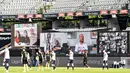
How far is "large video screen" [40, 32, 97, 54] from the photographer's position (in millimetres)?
55344

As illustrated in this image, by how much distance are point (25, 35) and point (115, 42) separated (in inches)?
529

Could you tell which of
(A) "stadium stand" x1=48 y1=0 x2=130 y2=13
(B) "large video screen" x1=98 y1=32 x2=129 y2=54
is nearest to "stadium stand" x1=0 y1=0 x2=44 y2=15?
(A) "stadium stand" x1=48 y1=0 x2=130 y2=13

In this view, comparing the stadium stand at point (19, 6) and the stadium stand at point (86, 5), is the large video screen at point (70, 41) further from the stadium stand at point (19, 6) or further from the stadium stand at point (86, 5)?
the stadium stand at point (19, 6)

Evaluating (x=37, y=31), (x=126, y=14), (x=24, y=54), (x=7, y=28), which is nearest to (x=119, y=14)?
(x=126, y=14)

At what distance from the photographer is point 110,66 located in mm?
53219

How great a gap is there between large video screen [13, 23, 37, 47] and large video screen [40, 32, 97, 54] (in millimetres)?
1767

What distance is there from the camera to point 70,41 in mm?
56656

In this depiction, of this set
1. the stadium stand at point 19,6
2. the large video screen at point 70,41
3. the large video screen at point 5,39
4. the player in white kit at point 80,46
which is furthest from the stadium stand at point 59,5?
the player in white kit at point 80,46

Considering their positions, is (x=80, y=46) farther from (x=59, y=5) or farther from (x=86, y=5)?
(x=59, y=5)

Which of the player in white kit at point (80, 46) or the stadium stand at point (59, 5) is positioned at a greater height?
the stadium stand at point (59, 5)

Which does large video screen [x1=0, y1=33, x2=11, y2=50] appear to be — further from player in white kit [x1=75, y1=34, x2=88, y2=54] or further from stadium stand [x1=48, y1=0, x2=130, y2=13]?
player in white kit [x1=75, y1=34, x2=88, y2=54]

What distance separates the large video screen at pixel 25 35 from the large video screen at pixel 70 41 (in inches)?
69.6

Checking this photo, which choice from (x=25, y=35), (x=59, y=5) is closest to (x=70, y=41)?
(x=25, y=35)

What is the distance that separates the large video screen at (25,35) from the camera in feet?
196
